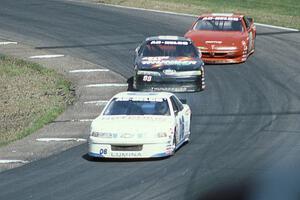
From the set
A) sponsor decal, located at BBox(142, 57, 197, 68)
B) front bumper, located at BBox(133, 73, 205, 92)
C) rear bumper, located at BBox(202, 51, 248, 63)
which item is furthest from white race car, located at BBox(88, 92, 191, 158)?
rear bumper, located at BBox(202, 51, 248, 63)

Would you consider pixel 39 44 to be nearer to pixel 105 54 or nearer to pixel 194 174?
pixel 105 54

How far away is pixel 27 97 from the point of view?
28.4 meters

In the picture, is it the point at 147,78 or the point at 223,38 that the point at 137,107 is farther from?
the point at 223,38

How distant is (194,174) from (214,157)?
1.68 metres

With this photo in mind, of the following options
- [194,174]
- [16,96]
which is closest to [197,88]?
[16,96]

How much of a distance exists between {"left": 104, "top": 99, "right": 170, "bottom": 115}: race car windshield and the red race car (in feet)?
36.7

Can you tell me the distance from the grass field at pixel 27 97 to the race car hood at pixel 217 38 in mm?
4416

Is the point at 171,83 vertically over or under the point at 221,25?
under

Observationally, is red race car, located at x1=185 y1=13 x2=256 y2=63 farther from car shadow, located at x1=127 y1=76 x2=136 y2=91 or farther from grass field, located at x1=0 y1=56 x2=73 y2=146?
grass field, located at x1=0 y1=56 x2=73 y2=146

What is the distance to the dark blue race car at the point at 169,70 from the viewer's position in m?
27.7

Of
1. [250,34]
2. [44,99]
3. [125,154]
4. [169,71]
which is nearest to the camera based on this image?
[125,154]

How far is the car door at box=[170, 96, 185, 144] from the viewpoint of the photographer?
787 inches

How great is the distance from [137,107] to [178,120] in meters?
0.88

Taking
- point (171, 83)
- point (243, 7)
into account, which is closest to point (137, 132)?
point (171, 83)
